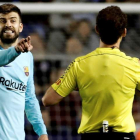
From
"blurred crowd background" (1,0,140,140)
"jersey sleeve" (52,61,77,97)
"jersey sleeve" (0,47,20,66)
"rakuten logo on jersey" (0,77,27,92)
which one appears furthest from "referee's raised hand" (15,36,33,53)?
"blurred crowd background" (1,0,140,140)

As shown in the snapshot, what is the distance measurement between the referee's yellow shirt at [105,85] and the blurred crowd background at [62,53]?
12.9 ft

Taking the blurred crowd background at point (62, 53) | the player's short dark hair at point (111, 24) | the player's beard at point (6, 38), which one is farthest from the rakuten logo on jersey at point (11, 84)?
the blurred crowd background at point (62, 53)

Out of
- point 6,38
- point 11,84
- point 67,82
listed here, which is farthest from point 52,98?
point 6,38

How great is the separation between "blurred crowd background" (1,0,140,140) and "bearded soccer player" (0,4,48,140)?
282 cm

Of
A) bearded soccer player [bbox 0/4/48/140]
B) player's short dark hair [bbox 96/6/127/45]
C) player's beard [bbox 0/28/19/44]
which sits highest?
player's short dark hair [bbox 96/6/127/45]

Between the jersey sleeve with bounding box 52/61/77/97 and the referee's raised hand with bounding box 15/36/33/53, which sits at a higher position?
the referee's raised hand with bounding box 15/36/33/53

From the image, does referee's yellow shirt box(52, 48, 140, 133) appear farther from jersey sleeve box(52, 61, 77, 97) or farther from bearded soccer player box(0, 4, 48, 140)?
bearded soccer player box(0, 4, 48, 140)

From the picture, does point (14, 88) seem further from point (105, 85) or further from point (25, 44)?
point (105, 85)

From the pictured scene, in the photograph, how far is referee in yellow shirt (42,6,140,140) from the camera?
4047 millimetres

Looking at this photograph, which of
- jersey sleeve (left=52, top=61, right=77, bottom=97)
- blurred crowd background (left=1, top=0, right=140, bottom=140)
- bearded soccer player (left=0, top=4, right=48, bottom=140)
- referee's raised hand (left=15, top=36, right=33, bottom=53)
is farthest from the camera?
blurred crowd background (left=1, top=0, right=140, bottom=140)

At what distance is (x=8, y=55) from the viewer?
4.30 meters

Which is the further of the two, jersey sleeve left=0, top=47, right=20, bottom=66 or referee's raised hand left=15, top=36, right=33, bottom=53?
jersey sleeve left=0, top=47, right=20, bottom=66

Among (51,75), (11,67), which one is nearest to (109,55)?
(11,67)

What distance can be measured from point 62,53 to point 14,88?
3277mm
